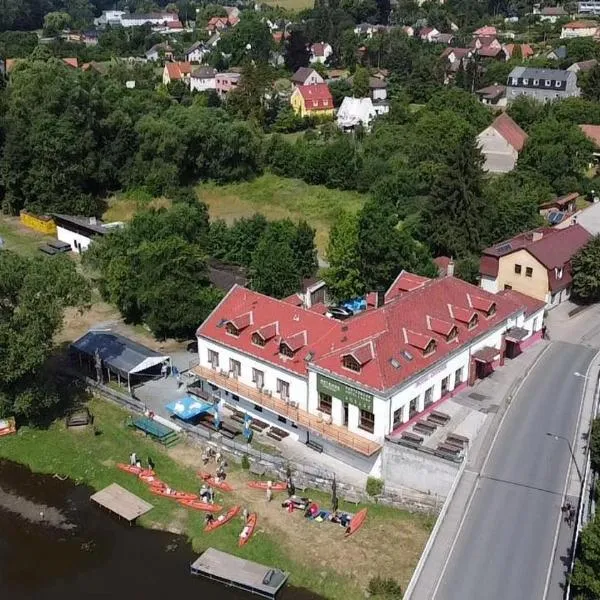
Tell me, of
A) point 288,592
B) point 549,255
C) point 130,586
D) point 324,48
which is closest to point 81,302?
point 130,586

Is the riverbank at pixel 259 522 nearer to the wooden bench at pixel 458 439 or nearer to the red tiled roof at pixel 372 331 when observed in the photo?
the wooden bench at pixel 458 439

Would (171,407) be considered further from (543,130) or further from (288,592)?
(543,130)

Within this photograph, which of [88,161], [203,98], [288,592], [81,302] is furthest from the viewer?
[203,98]

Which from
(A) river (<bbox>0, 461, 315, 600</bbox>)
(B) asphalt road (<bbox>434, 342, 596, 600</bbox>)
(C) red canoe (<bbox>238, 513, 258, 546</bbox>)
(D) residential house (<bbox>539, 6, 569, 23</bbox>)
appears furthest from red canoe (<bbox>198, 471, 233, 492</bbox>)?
(D) residential house (<bbox>539, 6, 569, 23</bbox>)

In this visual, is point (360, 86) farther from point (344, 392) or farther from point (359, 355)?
point (344, 392)

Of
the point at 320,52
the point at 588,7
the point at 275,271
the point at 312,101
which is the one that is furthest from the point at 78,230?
the point at 588,7

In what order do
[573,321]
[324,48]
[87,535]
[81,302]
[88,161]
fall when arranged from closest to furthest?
[87,535] < [81,302] < [573,321] < [88,161] < [324,48]

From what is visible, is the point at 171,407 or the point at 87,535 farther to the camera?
the point at 171,407
